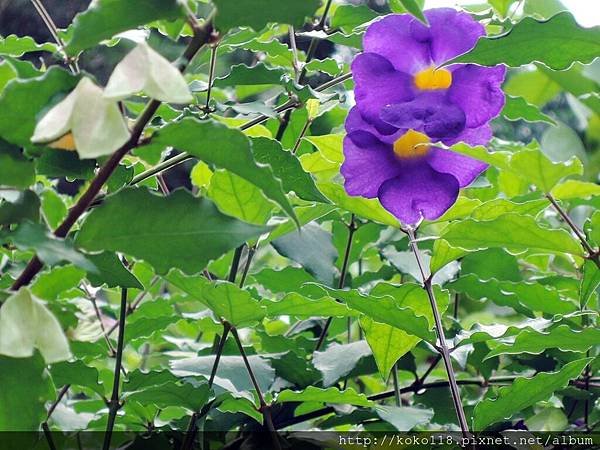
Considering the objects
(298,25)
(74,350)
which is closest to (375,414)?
(74,350)

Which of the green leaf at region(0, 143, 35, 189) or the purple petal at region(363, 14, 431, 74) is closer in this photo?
the green leaf at region(0, 143, 35, 189)

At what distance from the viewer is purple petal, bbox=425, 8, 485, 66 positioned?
73 centimetres

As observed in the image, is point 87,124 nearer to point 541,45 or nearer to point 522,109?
point 541,45

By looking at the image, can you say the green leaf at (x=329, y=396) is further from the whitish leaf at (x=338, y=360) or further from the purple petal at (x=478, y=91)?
the purple petal at (x=478, y=91)

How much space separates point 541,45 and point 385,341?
13.7 inches

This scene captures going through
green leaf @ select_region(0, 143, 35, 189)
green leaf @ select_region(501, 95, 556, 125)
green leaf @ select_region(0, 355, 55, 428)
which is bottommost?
green leaf @ select_region(501, 95, 556, 125)

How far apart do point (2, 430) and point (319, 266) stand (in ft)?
1.55

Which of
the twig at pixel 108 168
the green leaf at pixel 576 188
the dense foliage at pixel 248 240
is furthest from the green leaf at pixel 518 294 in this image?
the twig at pixel 108 168

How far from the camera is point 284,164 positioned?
69 centimetres

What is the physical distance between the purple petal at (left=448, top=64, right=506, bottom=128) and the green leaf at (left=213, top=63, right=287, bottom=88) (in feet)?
0.62

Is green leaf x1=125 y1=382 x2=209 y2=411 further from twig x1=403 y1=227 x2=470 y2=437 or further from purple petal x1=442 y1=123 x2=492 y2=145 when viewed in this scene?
→ purple petal x1=442 y1=123 x2=492 y2=145

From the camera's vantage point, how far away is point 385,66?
2.41ft

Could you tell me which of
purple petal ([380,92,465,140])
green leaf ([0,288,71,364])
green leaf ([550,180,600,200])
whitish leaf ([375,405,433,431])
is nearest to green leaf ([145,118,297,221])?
green leaf ([0,288,71,364])

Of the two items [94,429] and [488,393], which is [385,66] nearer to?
[488,393]
